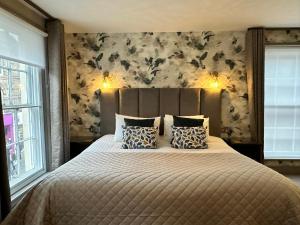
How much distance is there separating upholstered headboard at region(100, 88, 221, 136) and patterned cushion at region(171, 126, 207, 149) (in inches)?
28.8

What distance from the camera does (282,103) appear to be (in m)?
4.06

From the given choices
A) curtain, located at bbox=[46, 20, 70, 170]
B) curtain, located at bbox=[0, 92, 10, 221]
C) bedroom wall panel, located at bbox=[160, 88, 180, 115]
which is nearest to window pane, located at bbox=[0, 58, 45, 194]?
curtain, located at bbox=[46, 20, 70, 170]

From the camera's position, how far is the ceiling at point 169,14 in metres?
2.82

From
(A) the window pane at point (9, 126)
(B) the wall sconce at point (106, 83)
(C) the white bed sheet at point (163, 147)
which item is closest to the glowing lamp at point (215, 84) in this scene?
(C) the white bed sheet at point (163, 147)

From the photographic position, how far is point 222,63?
406 cm

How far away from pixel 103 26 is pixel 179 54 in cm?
125

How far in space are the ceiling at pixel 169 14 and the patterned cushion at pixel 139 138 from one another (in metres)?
1.47

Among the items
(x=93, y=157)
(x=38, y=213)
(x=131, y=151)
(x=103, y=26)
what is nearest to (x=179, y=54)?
(x=103, y=26)

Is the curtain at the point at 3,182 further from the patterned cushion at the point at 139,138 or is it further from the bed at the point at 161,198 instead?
the patterned cushion at the point at 139,138

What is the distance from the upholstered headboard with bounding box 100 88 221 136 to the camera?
3.99 metres

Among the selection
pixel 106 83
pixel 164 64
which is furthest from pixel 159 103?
pixel 106 83

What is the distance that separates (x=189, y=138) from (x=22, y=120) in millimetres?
2077

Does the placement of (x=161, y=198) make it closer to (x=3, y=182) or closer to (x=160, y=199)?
(x=160, y=199)

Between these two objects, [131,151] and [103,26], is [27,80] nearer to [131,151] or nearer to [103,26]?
[103,26]
